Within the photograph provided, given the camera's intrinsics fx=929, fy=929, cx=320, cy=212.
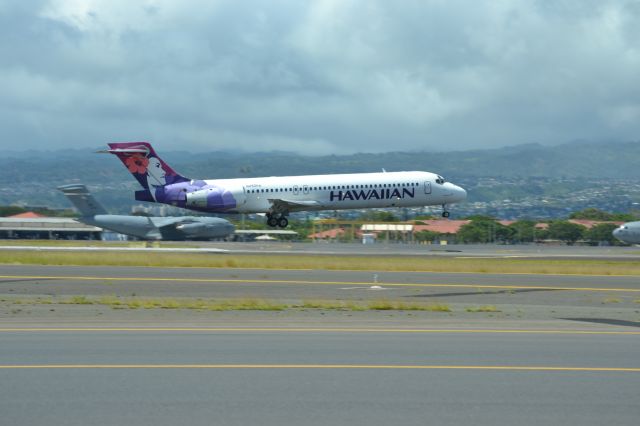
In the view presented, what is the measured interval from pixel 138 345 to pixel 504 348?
221 inches

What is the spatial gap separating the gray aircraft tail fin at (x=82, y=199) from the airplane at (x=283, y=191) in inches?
317

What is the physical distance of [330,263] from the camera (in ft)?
135

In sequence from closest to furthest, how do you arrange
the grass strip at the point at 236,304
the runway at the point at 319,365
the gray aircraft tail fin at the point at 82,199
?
the runway at the point at 319,365, the grass strip at the point at 236,304, the gray aircraft tail fin at the point at 82,199

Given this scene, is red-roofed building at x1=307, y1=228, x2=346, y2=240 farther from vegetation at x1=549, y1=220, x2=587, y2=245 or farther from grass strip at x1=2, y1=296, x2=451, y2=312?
grass strip at x1=2, y1=296, x2=451, y2=312

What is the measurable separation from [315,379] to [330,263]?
29888 millimetres

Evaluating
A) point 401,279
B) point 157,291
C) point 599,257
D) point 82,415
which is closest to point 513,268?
point 401,279

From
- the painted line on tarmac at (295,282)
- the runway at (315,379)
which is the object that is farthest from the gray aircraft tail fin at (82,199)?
the runway at (315,379)

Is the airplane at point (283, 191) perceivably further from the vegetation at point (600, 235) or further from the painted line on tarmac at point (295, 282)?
the vegetation at point (600, 235)

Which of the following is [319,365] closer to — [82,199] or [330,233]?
[82,199]

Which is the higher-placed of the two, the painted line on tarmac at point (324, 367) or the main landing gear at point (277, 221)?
the painted line on tarmac at point (324, 367)

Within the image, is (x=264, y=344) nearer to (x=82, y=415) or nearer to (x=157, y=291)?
(x=82, y=415)

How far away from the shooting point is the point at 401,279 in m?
33.1

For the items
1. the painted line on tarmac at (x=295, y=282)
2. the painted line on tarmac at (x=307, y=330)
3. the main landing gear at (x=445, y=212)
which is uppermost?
the main landing gear at (x=445, y=212)

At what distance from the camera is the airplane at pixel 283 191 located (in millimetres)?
60125
